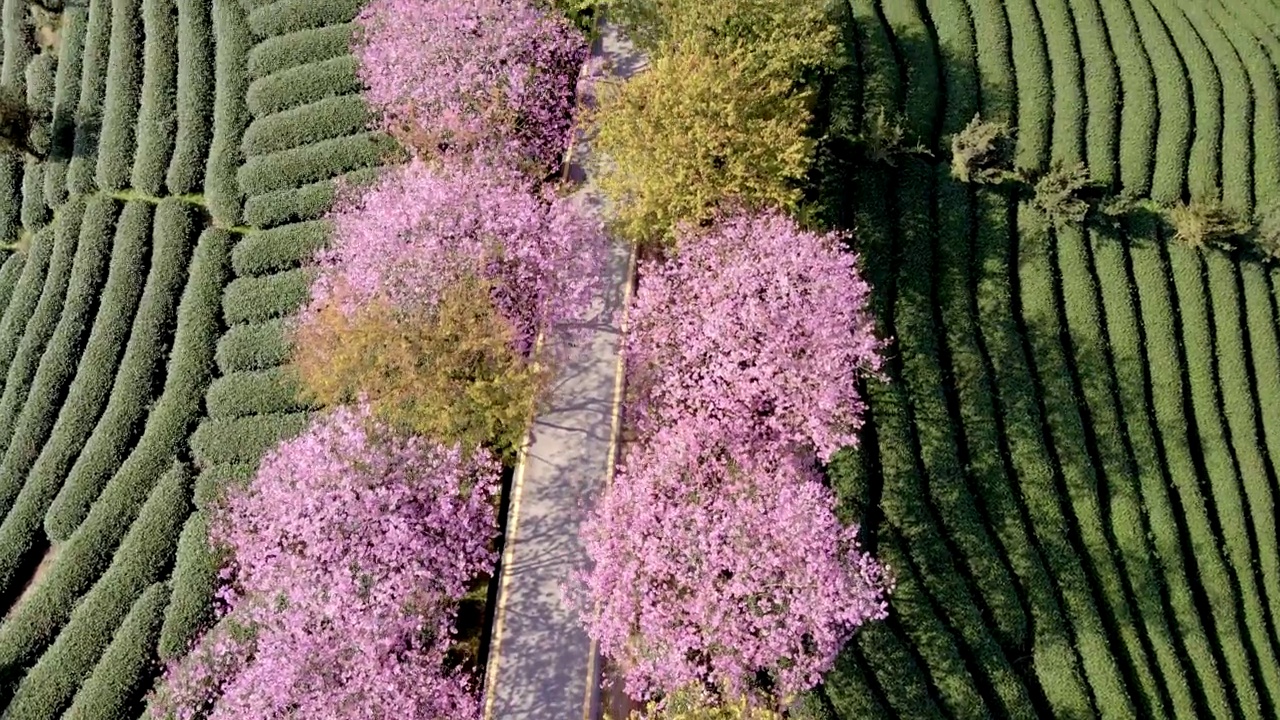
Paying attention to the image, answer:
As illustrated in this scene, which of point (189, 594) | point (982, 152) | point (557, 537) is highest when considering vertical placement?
point (982, 152)

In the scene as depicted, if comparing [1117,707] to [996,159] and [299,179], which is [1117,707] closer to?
[996,159]

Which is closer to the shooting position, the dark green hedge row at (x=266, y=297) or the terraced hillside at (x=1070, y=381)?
the terraced hillside at (x=1070, y=381)

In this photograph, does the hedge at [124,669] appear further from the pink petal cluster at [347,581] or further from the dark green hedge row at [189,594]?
the pink petal cluster at [347,581]

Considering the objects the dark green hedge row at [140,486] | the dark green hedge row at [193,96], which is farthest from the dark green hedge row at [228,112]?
the dark green hedge row at [140,486]

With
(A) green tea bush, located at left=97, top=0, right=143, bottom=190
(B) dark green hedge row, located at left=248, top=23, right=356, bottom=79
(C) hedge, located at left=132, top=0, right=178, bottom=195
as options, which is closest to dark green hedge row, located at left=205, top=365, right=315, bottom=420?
(C) hedge, located at left=132, top=0, right=178, bottom=195

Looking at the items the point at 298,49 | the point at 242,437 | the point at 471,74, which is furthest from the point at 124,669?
the point at 298,49

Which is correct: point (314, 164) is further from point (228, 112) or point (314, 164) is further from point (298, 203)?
point (228, 112)
